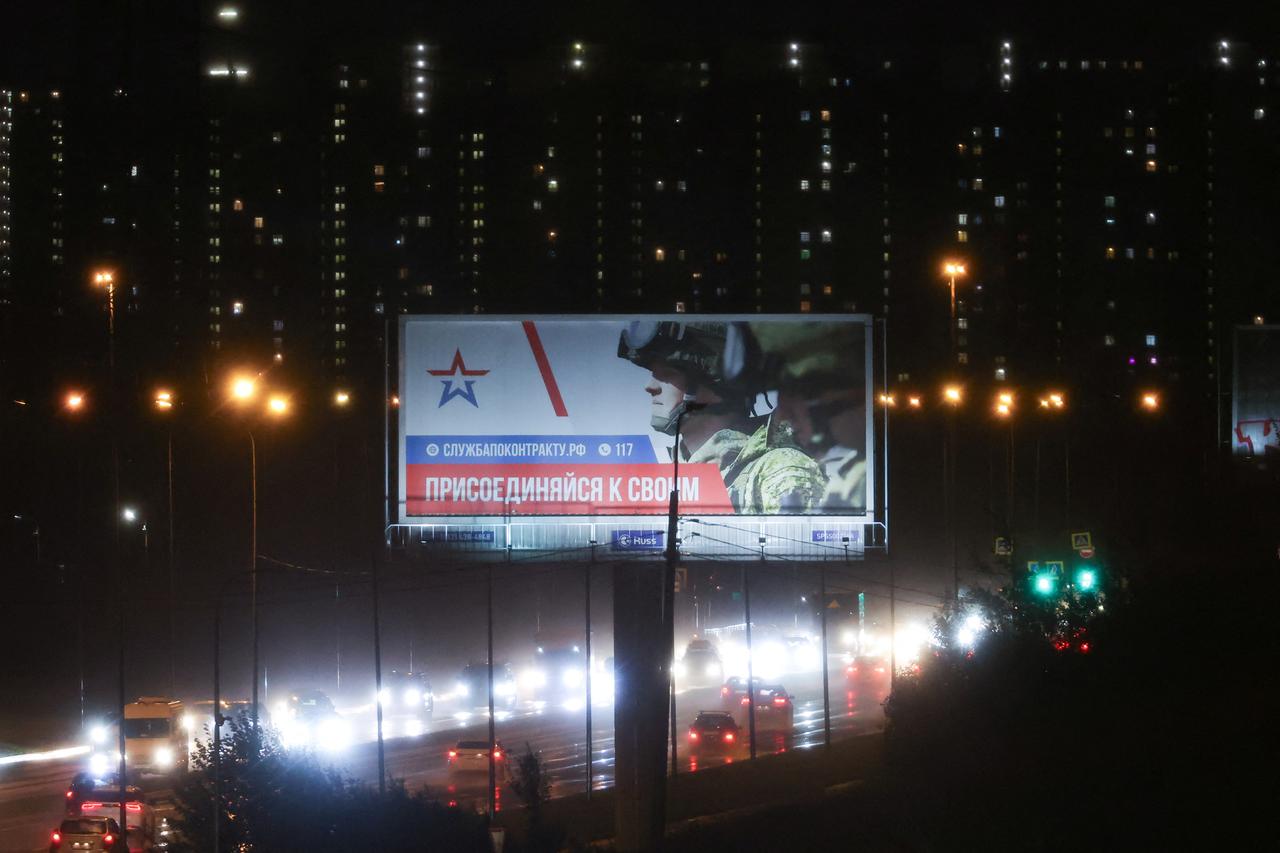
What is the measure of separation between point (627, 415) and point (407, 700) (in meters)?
23.1

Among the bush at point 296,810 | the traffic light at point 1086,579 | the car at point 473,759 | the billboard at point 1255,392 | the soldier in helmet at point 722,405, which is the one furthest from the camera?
the billboard at point 1255,392

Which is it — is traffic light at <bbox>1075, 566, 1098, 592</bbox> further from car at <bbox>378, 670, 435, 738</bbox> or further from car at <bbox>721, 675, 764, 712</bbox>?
car at <bbox>378, 670, 435, 738</bbox>

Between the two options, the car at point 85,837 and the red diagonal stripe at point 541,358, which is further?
the red diagonal stripe at point 541,358

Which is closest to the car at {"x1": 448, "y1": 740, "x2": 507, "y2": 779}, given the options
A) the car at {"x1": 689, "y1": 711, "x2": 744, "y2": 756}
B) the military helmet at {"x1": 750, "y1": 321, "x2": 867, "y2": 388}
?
the car at {"x1": 689, "y1": 711, "x2": 744, "y2": 756}

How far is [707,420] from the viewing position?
2327 centimetres

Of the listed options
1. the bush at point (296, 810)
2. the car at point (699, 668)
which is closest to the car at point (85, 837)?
the bush at point (296, 810)

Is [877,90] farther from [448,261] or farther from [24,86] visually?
[24,86]

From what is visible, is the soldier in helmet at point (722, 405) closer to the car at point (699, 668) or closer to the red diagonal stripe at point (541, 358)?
the red diagonal stripe at point (541, 358)

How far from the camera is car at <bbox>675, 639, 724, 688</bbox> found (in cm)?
4919

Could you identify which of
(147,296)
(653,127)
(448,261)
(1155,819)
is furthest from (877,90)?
(1155,819)

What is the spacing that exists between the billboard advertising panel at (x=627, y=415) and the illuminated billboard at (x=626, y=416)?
2 centimetres

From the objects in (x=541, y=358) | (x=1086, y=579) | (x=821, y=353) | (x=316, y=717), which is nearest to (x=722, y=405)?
(x=821, y=353)

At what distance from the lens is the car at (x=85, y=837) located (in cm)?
2225

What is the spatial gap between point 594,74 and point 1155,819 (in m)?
120
